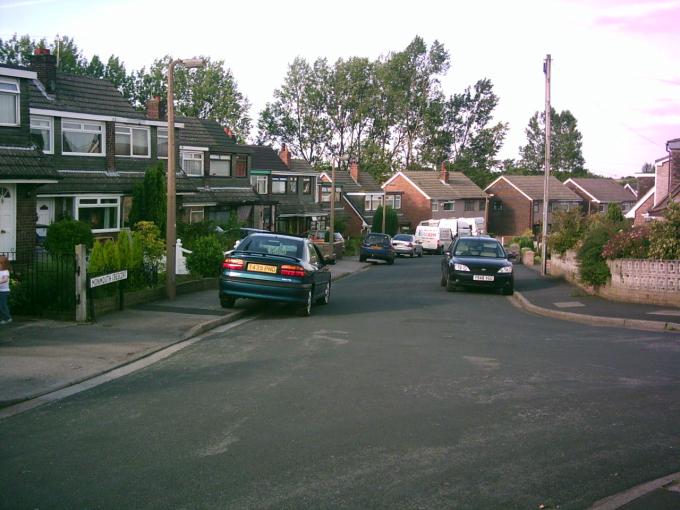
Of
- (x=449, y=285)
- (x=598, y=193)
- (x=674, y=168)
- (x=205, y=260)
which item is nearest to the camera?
(x=205, y=260)

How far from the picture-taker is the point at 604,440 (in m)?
6.91

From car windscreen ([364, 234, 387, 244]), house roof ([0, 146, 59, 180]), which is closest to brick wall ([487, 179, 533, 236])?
car windscreen ([364, 234, 387, 244])

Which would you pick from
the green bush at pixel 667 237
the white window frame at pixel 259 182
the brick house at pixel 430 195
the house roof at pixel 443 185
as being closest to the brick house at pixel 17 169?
the green bush at pixel 667 237

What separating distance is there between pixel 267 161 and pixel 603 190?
54894 millimetres

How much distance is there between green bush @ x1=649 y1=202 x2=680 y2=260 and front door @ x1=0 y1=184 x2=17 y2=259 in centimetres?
1627

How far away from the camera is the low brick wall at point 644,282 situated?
726 inches

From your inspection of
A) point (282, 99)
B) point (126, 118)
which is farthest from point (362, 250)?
point (282, 99)

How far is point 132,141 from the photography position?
31.9 metres

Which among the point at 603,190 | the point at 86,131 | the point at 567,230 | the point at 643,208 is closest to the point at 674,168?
the point at 567,230

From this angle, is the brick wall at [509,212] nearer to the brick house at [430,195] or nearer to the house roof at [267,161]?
the brick house at [430,195]

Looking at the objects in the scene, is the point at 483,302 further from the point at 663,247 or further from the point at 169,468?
the point at 169,468

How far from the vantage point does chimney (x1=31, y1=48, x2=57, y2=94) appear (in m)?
29.3

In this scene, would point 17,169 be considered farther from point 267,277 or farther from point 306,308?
point 306,308

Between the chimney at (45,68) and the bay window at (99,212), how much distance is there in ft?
14.6
